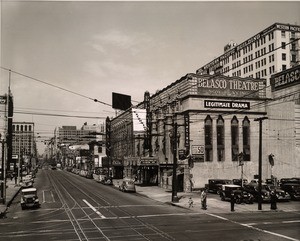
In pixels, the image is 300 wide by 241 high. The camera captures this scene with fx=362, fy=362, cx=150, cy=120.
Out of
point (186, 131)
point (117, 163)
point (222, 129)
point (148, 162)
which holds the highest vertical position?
point (222, 129)

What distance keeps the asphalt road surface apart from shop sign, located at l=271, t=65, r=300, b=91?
29484mm

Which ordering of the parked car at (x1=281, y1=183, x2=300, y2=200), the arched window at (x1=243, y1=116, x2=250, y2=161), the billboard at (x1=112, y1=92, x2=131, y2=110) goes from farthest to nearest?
1. the arched window at (x1=243, y1=116, x2=250, y2=161)
2. the billboard at (x1=112, y1=92, x2=131, y2=110)
3. the parked car at (x1=281, y1=183, x2=300, y2=200)

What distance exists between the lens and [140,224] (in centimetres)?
2436

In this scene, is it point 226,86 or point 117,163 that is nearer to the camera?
point 226,86

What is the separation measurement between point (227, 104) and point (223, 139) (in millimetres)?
5040

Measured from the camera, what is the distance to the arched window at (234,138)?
52.2 metres

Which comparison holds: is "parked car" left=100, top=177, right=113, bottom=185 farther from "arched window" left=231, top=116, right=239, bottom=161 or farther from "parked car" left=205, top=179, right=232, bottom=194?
"parked car" left=205, top=179, right=232, bottom=194

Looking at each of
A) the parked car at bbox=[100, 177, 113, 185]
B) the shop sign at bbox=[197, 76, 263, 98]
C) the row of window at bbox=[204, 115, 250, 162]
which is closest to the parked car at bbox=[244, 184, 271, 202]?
the row of window at bbox=[204, 115, 250, 162]

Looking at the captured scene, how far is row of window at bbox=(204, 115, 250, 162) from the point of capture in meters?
50.9

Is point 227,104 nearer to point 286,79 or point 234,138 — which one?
point 234,138

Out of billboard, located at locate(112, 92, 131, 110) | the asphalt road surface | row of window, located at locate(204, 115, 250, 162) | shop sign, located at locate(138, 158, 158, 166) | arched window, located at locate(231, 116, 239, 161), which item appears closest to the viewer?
the asphalt road surface

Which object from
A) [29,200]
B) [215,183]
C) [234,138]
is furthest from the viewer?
[234,138]

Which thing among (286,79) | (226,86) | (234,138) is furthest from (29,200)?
(286,79)

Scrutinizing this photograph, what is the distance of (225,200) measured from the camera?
124 feet
